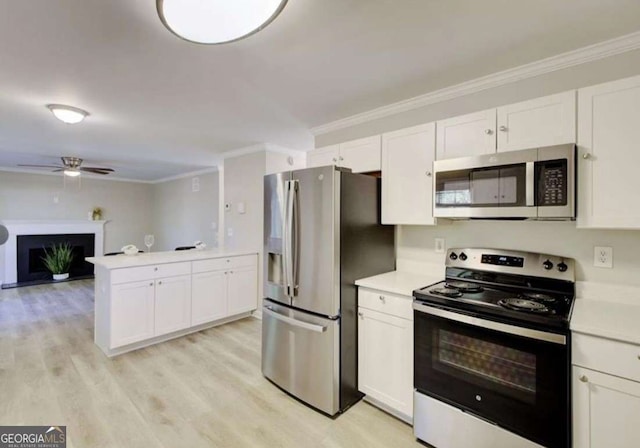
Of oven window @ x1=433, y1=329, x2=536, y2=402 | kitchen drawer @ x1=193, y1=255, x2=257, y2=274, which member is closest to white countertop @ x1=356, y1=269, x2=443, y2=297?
oven window @ x1=433, y1=329, x2=536, y2=402

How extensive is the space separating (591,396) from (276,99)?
2774 mm

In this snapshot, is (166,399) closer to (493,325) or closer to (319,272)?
(319,272)

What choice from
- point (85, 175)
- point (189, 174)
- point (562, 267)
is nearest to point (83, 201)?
point (85, 175)

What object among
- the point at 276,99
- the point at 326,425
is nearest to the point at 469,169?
the point at 276,99

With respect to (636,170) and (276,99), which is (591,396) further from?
(276,99)

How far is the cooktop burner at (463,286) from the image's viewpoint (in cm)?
200

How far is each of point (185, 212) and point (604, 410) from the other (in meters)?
7.25

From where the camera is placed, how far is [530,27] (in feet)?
5.52

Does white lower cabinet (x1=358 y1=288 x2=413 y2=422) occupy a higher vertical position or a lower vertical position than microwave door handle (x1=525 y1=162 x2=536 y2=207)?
lower

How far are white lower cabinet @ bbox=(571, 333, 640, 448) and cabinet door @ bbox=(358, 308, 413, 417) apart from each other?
85cm

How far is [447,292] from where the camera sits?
6.21 ft

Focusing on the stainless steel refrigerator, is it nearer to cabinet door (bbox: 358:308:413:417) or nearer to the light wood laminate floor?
cabinet door (bbox: 358:308:413:417)

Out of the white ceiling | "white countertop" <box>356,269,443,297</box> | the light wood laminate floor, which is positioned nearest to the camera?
the white ceiling

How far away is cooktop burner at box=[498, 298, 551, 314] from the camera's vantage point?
5.12 ft
